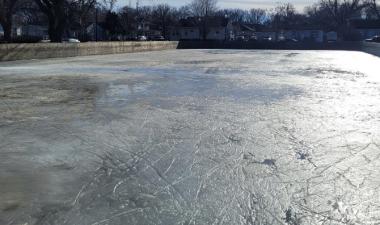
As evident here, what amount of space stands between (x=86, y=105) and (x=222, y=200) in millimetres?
6090

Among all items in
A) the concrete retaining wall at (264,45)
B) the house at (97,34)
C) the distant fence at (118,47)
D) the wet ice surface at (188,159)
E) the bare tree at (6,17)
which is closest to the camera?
the wet ice surface at (188,159)

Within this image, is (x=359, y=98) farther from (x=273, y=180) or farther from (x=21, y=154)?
(x=21, y=154)

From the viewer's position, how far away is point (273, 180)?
5066 millimetres

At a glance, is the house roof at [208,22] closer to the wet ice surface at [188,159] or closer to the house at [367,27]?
the house at [367,27]

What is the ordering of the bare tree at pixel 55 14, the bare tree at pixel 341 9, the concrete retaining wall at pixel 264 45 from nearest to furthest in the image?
1. the bare tree at pixel 55 14
2. the concrete retaining wall at pixel 264 45
3. the bare tree at pixel 341 9

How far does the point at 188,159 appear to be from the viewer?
19.4 feet

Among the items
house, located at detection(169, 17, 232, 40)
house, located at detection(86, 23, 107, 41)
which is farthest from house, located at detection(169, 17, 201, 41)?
house, located at detection(86, 23, 107, 41)

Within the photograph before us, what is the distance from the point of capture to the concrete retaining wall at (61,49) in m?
24.8

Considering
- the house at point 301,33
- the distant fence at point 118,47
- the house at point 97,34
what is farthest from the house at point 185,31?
the distant fence at point 118,47

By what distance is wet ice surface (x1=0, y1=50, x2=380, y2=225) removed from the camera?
13.7ft

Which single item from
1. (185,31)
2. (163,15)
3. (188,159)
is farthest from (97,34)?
(188,159)

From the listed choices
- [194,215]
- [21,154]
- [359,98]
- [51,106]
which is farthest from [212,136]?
[359,98]

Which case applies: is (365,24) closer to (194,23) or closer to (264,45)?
(194,23)

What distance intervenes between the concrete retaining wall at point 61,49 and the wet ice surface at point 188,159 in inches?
559
